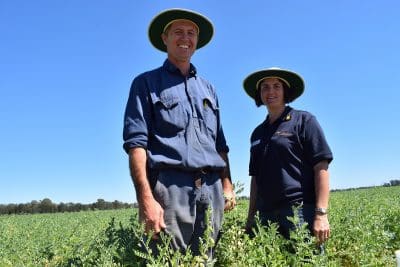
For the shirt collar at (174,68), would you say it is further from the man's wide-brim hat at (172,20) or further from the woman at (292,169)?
the woman at (292,169)

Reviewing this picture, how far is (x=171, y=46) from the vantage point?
11.9 ft

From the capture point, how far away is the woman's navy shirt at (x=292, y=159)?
3.96 m

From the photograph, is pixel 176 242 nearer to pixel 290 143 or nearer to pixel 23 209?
pixel 290 143

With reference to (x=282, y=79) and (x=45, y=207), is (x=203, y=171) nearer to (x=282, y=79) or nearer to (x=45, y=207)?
(x=282, y=79)

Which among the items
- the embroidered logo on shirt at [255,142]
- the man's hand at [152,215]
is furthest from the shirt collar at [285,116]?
the man's hand at [152,215]

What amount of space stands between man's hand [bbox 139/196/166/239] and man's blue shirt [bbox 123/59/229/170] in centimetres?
26

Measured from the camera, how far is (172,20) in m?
3.64

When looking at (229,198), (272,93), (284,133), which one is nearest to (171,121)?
(229,198)

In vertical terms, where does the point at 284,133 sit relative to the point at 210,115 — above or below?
below

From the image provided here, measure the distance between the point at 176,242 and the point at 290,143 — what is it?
143cm

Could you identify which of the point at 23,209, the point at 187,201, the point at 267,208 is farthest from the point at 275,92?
the point at 23,209

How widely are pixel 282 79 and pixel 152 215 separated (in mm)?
2046

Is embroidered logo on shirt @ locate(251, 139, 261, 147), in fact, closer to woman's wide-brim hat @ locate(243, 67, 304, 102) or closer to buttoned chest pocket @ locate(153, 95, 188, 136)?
woman's wide-brim hat @ locate(243, 67, 304, 102)

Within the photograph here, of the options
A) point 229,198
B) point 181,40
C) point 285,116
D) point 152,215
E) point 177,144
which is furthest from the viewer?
point 285,116
